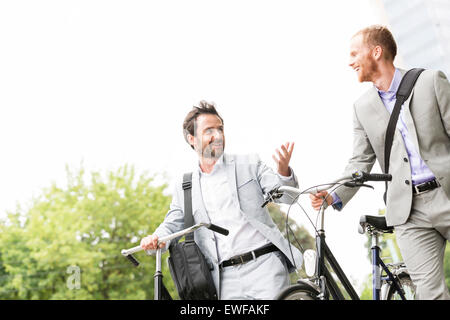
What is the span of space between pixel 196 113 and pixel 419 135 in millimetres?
851

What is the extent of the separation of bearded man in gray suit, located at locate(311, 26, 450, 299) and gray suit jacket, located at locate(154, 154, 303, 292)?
0.70ft

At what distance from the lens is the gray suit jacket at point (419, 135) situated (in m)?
1.80

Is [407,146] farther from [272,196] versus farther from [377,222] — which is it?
[272,196]

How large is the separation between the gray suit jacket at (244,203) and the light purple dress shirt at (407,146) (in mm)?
238

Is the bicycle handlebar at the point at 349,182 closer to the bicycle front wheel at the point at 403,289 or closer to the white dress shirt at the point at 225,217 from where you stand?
the white dress shirt at the point at 225,217

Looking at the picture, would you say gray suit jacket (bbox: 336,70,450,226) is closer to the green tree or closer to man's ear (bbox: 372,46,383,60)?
man's ear (bbox: 372,46,383,60)

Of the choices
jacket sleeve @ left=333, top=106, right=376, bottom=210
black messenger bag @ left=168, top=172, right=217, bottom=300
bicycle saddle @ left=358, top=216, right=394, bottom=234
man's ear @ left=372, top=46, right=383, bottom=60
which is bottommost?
black messenger bag @ left=168, top=172, right=217, bottom=300

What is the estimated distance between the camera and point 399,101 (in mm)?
1896

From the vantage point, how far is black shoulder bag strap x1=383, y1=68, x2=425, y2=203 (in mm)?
1885

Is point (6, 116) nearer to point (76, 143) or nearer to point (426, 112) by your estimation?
point (76, 143)

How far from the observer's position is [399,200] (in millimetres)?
1864

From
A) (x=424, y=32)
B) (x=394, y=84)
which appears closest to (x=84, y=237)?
(x=424, y=32)

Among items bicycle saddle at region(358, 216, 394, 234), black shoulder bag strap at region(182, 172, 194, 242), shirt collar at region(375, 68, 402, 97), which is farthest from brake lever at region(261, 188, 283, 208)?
shirt collar at region(375, 68, 402, 97)

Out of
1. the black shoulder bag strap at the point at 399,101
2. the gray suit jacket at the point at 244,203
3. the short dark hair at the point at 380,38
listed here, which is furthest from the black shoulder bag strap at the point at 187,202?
the short dark hair at the point at 380,38
